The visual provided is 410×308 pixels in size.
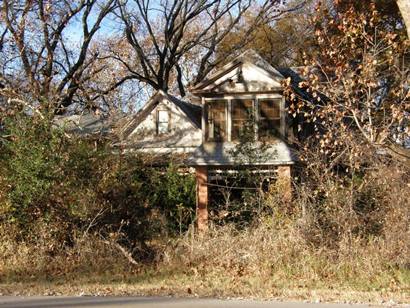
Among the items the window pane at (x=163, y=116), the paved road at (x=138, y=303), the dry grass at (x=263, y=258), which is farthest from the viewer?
the window pane at (x=163, y=116)

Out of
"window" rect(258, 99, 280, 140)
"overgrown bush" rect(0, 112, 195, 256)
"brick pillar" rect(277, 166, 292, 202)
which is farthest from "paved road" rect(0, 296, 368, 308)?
"window" rect(258, 99, 280, 140)

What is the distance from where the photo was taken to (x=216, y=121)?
28406 millimetres

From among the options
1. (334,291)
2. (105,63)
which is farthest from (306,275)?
(105,63)

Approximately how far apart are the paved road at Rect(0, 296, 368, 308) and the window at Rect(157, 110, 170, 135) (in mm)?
21688

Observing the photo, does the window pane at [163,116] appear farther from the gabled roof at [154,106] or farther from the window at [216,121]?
the window at [216,121]

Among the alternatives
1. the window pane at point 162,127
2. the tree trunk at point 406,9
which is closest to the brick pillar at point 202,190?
the window pane at point 162,127

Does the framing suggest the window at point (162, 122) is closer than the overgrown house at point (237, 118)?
No

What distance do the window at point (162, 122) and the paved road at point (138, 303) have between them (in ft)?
71.2

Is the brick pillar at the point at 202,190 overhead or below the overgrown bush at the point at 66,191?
below

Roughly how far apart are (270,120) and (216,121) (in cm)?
250

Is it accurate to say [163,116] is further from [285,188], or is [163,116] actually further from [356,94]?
[356,94]

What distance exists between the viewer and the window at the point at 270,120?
27.6 m

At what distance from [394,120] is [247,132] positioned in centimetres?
1226

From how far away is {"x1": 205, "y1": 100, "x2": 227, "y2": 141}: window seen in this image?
28328mm
